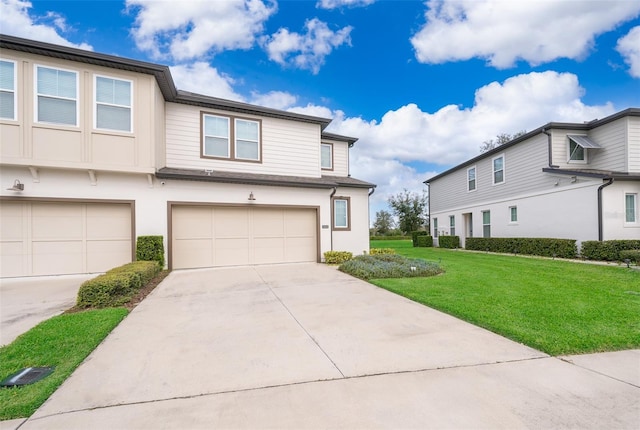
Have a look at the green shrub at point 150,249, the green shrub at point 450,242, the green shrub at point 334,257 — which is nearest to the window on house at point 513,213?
the green shrub at point 450,242

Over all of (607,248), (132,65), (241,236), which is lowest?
(607,248)

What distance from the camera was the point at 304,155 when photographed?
40.2 ft

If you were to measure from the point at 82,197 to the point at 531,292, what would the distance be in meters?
11.7

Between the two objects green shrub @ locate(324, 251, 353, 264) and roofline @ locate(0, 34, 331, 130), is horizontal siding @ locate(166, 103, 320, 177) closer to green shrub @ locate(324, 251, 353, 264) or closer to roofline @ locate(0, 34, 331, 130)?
roofline @ locate(0, 34, 331, 130)

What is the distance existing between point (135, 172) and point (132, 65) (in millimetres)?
3049

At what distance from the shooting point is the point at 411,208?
113ft

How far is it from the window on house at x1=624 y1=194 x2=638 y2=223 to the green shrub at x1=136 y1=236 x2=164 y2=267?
17.3 meters

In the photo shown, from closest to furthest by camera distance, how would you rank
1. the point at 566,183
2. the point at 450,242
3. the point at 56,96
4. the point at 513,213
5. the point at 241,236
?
1. the point at 56,96
2. the point at 241,236
3. the point at 566,183
4. the point at 513,213
5. the point at 450,242

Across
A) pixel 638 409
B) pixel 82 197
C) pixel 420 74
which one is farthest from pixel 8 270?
pixel 420 74

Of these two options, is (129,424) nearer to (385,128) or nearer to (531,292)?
(531,292)

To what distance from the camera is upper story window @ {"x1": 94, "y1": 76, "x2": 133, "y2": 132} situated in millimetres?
8281

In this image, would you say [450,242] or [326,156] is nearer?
[326,156]

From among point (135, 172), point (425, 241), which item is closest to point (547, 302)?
point (135, 172)

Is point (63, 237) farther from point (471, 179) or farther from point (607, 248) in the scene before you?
point (471, 179)
